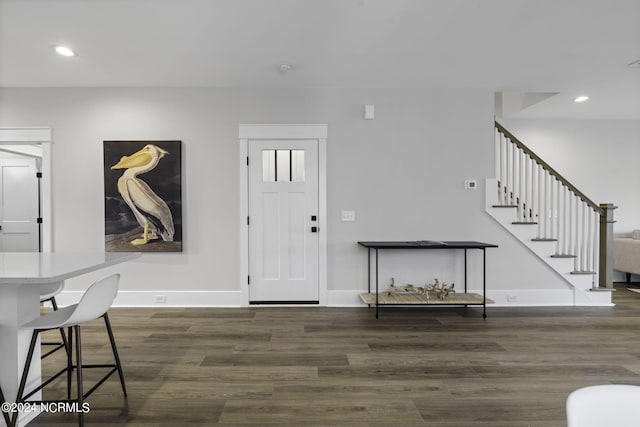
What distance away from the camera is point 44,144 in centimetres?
407

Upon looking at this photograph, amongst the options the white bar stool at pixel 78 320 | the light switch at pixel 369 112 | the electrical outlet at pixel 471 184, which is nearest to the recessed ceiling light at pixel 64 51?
the white bar stool at pixel 78 320

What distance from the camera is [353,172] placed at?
414cm

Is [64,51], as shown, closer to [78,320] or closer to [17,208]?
[78,320]

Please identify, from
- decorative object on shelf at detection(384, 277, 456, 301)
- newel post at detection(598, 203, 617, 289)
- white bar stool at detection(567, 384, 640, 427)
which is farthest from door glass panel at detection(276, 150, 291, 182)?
newel post at detection(598, 203, 617, 289)

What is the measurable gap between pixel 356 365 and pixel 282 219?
2.04m

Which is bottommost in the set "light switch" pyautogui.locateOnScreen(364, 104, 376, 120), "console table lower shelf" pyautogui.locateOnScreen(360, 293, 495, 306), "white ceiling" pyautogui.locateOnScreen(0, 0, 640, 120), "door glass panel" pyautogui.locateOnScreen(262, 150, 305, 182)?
"console table lower shelf" pyautogui.locateOnScreen(360, 293, 495, 306)

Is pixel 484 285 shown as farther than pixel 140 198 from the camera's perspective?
No

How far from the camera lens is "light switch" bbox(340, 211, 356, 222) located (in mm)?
4145

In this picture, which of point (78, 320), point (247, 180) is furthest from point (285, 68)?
point (78, 320)

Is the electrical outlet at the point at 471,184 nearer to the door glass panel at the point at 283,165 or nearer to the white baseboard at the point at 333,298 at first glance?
the white baseboard at the point at 333,298

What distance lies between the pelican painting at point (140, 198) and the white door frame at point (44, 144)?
0.69 metres

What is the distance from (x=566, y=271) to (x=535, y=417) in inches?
112

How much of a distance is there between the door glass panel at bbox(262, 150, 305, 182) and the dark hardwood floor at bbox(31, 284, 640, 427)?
1578mm

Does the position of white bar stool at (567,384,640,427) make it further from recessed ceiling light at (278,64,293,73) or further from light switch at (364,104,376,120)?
light switch at (364,104,376,120)
